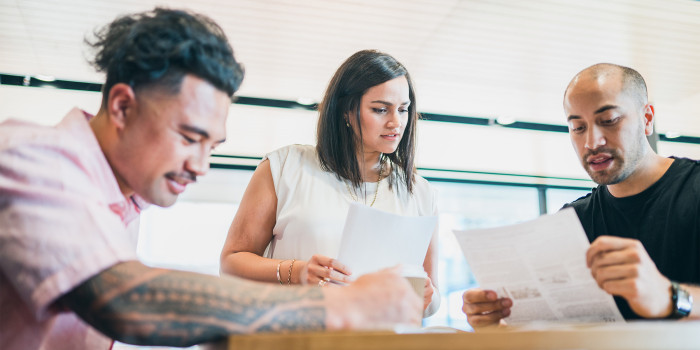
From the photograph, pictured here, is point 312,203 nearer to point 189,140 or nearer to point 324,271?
point 324,271

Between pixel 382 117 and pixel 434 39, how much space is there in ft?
7.75

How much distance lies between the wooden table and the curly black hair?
50cm

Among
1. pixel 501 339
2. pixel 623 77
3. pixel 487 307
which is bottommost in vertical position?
pixel 487 307

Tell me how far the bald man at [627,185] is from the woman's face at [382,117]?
1.80ft

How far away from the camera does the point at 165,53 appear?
38.8 inches

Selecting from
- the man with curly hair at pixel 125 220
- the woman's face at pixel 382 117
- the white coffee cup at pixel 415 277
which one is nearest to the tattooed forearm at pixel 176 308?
the man with curly hair at pixel 125 220

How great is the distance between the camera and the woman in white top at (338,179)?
5.55ft

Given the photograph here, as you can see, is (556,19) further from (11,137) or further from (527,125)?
(11,137)

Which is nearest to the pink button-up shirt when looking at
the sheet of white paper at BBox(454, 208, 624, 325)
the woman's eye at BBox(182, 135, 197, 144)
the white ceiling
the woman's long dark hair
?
the woman's eye at BBox(182, 135, 197, 144)

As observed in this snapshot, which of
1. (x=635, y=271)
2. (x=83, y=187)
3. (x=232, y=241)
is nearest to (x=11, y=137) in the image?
(x=83, y=187)

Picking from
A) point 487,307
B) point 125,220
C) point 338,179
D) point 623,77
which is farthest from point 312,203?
point 623,77

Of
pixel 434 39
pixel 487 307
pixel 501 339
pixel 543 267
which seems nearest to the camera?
pixel 501 339

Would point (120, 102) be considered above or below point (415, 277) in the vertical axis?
above

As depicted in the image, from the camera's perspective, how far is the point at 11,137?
82 cm
